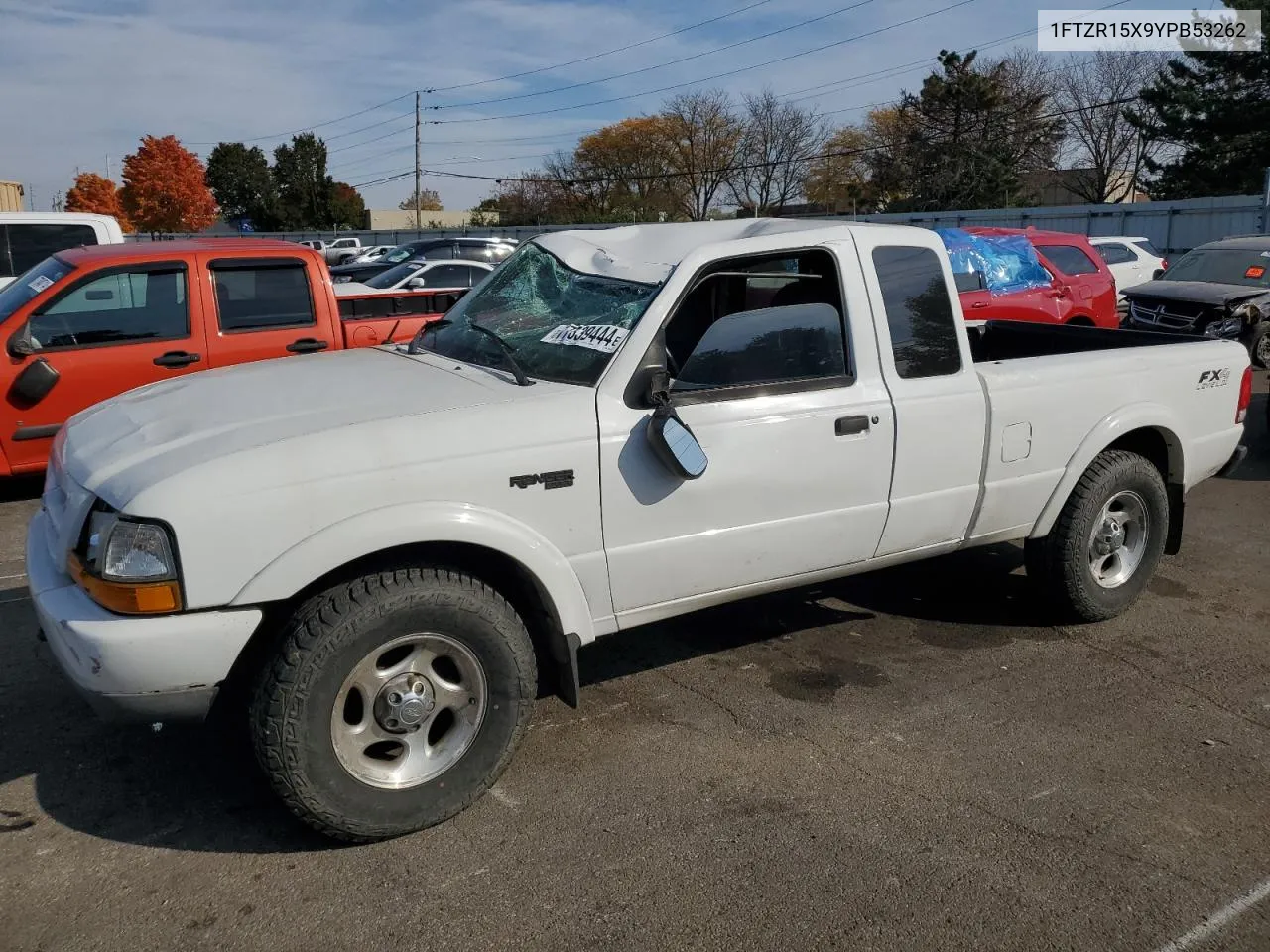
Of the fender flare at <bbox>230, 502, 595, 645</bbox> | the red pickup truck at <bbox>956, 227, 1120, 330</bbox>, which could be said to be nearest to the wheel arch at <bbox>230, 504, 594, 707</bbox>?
the fender flare at <bbox>230, 502, 595, 645</bbox>

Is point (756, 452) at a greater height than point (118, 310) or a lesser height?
lesser

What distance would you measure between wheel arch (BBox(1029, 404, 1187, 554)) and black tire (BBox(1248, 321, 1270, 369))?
864 centimetres

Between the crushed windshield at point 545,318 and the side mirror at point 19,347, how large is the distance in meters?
3.55

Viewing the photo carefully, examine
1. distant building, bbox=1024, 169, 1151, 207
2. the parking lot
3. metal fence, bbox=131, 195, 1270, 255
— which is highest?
Result: distant building, bbox=1024, 169, 1151, 207

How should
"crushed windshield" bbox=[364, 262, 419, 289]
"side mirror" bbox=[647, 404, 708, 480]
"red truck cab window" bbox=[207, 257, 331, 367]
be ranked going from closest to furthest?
"side mirror" bbox=[647, 404, 708, 480] → "red truck cab window" bbox=[207, 257, 331, 367] → "crushed windshield" bbox=[364, 262, 419, 289]

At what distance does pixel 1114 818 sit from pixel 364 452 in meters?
2.66

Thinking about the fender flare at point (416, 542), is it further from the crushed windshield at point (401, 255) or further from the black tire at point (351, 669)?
the crushed windshield at point (401, 255)

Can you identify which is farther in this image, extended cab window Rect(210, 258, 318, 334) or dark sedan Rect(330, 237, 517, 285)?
dark sedan Rect(330, 237, 517, 285)

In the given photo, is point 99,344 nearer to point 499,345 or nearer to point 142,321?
point 142,321

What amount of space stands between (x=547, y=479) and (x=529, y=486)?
0.22 feet

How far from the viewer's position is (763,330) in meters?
3.87

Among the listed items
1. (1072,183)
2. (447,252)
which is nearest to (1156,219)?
(447,252)

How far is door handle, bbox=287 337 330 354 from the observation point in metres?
7.22

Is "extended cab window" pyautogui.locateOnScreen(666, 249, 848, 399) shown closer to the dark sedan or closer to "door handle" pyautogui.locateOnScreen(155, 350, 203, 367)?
"door handle" pyautogui.locateOnScreen(155, 350, 203, 367)
